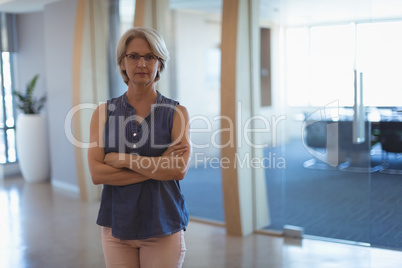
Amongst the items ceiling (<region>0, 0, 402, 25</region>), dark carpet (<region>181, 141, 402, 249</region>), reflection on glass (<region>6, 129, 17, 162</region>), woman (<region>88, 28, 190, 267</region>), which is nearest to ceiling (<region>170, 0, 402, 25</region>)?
ceiling (<region>0, 0, 402, 25</region>)

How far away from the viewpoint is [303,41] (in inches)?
181

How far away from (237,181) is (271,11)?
1781 mm

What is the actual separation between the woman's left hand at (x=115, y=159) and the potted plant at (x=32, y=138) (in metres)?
6.24

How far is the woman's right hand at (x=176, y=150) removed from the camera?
194 cm

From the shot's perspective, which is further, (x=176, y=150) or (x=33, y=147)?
(x=33, y=147)

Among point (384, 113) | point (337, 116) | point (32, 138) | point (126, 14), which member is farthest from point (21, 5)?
point (384, 113)

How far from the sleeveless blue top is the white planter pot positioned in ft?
20.8

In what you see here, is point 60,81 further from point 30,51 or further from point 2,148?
point 2,148

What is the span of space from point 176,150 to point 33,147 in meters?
6.55

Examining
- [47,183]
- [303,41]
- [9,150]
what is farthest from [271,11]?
[9,150]

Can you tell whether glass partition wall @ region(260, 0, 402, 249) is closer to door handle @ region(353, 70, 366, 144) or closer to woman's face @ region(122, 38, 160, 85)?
door handle @ region(353, 70, 366, 144)

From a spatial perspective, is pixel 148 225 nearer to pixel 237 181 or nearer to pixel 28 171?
pixel 237 181

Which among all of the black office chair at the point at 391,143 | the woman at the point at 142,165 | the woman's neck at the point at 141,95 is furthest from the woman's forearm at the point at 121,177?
the black office chair at the point at 391,143

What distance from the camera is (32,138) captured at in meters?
7.84
